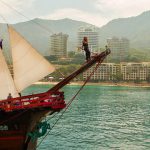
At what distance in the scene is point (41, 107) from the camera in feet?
72.0

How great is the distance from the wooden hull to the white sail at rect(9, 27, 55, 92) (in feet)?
5.24

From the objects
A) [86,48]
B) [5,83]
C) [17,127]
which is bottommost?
[17,127]

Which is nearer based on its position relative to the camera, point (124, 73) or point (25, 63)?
point (25, 63)

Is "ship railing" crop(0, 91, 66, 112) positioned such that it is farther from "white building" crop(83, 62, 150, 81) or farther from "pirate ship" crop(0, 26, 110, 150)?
"white building" crop(83, 62, 150, 81)

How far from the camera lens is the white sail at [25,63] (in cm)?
2206

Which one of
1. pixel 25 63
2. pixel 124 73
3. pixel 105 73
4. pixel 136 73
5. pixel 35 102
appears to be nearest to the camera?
pixel 35 102

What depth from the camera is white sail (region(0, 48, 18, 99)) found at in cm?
2231

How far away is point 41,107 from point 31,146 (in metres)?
3.06

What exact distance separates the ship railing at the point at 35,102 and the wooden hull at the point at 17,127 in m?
0.61

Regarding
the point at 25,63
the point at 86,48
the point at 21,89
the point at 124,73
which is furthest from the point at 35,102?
the point at 124,73

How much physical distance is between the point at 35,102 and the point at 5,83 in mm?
2196

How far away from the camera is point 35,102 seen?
21.8 meters

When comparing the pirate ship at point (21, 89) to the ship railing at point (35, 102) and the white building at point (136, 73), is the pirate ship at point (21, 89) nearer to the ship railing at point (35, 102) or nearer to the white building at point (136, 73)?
the ship railing at point (35, 102)

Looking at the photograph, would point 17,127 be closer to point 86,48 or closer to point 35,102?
point 35,102
